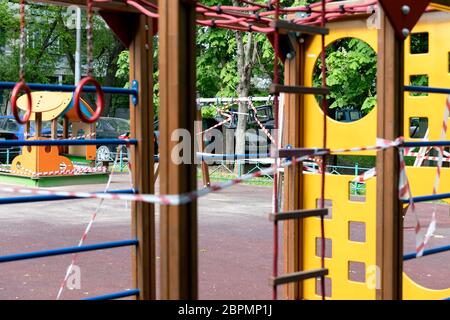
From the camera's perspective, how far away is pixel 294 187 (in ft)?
17.9

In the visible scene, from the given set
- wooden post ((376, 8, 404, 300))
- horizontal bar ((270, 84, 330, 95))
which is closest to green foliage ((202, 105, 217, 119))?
wooden post ((376, 8, 404, 300))

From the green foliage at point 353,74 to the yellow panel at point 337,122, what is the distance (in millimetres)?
10271

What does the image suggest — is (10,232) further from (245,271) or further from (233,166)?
(233,166)

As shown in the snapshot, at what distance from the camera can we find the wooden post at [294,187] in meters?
5.46

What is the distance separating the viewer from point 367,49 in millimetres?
15867

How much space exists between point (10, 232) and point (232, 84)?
10524mm

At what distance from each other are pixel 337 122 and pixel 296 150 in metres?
1.99

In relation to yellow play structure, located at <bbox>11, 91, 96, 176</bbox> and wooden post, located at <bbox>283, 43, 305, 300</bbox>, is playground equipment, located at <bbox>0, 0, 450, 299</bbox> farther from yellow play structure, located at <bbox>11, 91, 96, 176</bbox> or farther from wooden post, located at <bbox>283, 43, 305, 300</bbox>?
yellow play structure, located at <bbox>11, 91, 96, 176</bbox>

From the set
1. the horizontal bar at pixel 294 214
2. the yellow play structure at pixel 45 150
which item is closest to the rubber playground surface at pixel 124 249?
the yellow play structure at pixel 45 150

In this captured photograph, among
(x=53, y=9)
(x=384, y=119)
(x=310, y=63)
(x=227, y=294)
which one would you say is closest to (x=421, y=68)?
(x=310, y=63)

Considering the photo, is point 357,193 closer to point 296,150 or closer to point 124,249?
point 124,249

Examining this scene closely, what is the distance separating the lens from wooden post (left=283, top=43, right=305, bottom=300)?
17.9 ft

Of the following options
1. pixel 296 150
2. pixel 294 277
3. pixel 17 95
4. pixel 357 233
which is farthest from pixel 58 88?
pixel 357 233
